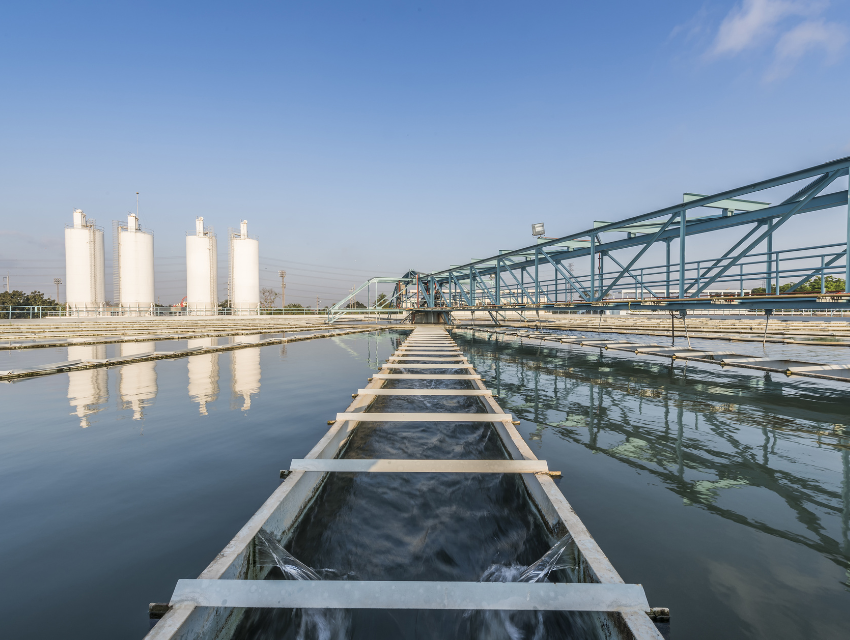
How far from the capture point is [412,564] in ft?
8.45

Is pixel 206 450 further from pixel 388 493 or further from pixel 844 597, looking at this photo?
pixel 844 597

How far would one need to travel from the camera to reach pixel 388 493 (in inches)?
137

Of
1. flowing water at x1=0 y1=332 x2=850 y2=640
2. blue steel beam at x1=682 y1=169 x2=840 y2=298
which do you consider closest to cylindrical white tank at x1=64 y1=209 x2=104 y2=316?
flowing water at x1=0 y1=332 x2=850 y2=640

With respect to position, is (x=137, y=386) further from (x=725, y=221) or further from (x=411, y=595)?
(x=725, y=221)

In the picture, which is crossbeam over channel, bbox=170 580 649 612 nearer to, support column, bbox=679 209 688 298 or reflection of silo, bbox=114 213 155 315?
support column, bbox=679 209 688 298

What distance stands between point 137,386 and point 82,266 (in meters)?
51.1

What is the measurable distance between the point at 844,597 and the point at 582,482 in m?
1.63

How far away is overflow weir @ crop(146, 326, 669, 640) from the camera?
64.5 inches

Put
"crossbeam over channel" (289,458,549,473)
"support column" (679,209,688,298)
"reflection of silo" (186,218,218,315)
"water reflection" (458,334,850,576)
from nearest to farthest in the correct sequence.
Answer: "water reflection" (458,334,850,576) → "crossbeam over channel" (289,458,549,473) → "support column" (679,209,688,298) → "reflection of silo" (186,218,218,315)

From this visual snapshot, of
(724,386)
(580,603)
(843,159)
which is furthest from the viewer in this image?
(724,386)

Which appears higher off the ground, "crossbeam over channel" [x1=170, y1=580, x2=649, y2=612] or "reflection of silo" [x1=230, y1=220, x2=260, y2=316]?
"reflection of silo" [x1=230, y1=220, x2=260, y2=316]

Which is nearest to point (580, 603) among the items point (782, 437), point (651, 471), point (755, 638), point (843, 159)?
point (755, 638)

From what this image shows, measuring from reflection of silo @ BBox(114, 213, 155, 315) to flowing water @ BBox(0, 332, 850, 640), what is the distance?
156 feet

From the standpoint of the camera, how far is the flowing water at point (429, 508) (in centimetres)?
199
